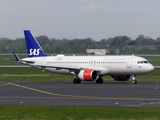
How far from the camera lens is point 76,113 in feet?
72.9

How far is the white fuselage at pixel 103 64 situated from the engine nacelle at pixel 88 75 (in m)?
1.17

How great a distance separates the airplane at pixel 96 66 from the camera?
51.0m

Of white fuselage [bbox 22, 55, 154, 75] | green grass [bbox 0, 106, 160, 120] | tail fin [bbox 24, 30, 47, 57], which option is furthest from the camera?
tail fin [bbox 24, 30, 47, 57]

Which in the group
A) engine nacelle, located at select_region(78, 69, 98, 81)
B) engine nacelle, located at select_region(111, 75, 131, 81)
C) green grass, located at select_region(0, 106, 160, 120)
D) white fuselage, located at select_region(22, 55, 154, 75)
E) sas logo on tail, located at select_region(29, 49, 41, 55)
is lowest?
green grass, located at select_region(0, 106, 160, 120)

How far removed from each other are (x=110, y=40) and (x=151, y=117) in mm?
160734

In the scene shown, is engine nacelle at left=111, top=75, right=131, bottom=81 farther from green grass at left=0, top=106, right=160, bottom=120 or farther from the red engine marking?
green grass at left=0, top=106, right=160, bottom=120

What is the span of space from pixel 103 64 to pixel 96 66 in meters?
1.10

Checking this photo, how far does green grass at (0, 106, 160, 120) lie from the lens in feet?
67.6

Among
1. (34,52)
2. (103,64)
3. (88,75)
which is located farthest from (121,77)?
(34,52)

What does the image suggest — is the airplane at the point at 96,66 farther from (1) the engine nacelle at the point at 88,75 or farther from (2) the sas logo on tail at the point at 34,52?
(2) the sas logo on tail at the point at 34,52

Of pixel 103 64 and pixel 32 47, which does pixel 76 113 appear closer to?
pixel 103 64

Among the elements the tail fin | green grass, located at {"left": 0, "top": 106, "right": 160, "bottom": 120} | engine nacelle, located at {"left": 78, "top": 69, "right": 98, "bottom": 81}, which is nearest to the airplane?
engine nacelle, located at {"left": 78, "top": 69, "right": 98, "bottom": 81}

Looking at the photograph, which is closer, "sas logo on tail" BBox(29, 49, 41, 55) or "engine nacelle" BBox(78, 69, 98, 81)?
"engine nacelle" BBox(78, 69, 98, 81)

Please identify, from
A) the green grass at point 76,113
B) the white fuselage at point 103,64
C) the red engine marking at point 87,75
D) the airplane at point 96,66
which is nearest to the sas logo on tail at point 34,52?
the airplane at point 96,66
